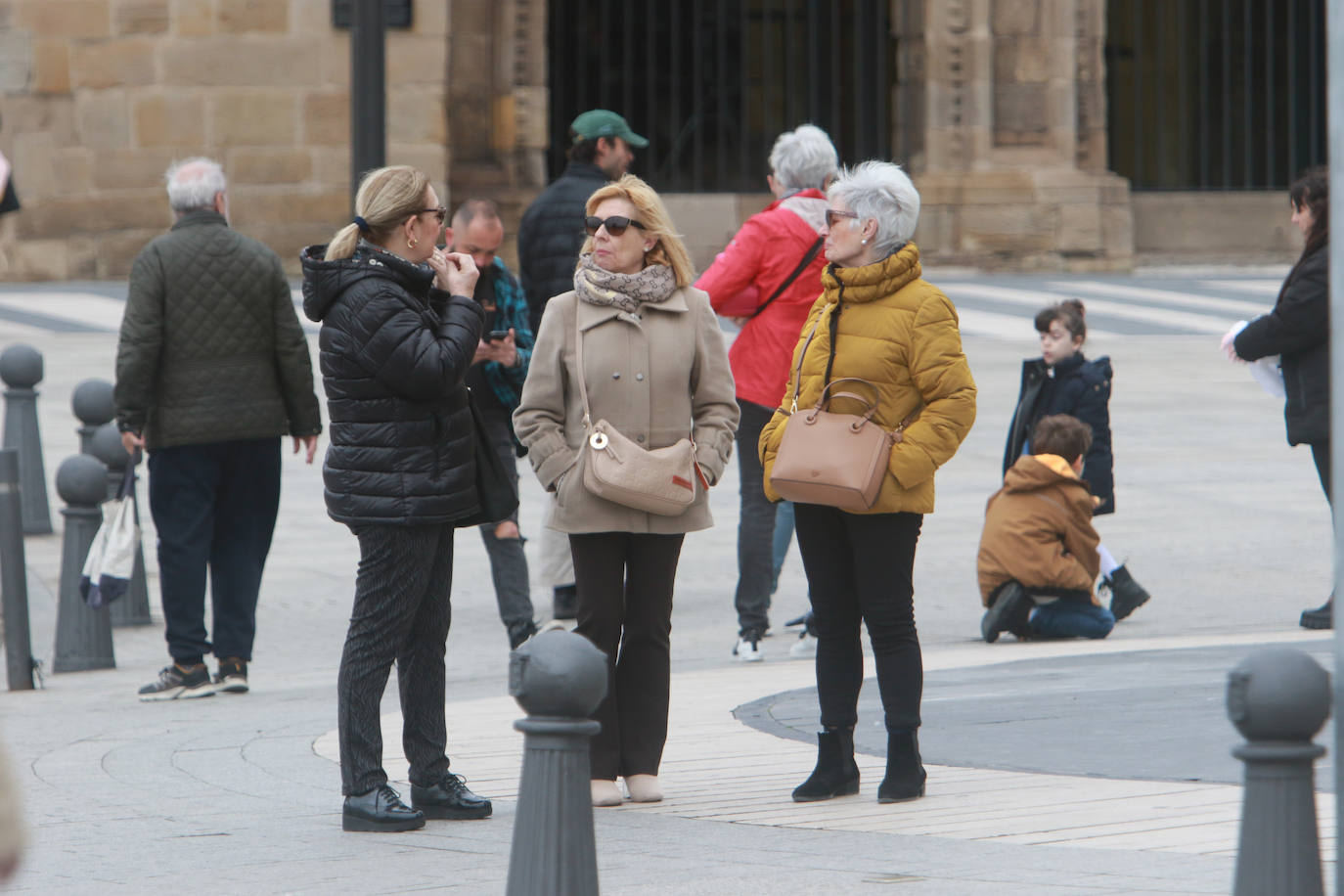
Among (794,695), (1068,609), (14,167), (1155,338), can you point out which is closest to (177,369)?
(794,695)

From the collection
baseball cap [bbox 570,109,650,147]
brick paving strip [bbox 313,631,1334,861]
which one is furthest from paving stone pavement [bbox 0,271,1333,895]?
baseball cap [bbox 570,109,650,147]

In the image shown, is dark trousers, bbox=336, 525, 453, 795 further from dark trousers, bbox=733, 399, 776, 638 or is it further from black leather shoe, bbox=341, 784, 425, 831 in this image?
dark trousers, bbox=733, 399, 776, 638

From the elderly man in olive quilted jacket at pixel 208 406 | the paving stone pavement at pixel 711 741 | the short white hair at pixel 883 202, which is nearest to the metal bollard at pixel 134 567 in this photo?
the paving stone pavement at pixel 711 741

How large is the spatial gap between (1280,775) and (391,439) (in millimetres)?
2746

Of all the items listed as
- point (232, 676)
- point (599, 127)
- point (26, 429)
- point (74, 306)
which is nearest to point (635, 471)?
point (232, 676)

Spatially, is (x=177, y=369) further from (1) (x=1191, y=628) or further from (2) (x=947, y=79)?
(2) (x=947, y=79)

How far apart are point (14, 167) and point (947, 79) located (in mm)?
9693

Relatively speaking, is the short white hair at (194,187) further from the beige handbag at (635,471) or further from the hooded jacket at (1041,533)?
the hooded jacket at (1041,533)

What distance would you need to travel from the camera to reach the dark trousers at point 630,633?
5.97 meters

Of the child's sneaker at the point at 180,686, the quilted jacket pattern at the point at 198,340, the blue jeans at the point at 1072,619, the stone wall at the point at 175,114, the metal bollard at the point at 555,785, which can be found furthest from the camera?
the stone wall at the point at 175,114

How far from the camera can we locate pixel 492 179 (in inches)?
883

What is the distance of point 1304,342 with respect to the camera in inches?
339

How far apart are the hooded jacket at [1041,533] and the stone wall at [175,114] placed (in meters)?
12.6

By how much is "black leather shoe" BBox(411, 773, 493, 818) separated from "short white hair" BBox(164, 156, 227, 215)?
3.20m
